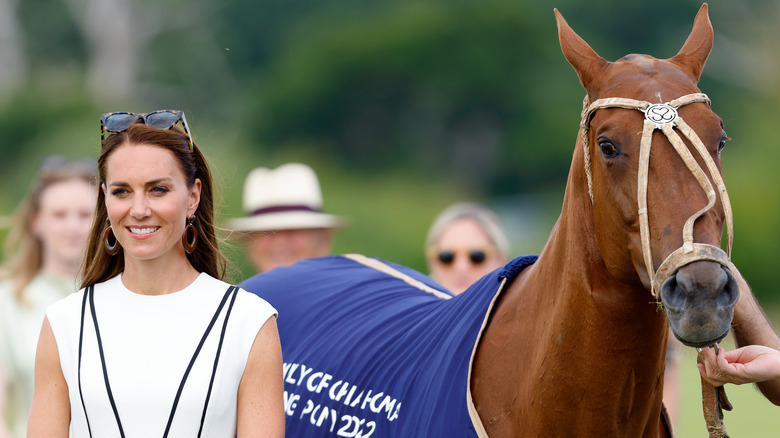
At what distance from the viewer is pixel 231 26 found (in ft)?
144

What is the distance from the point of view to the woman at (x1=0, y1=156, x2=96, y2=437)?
481 cm

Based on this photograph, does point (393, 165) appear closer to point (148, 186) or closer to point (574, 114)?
point (574, 114)

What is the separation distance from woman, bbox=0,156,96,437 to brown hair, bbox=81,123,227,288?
1867 millimetres

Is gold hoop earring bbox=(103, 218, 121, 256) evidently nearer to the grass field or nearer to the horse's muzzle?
the horse's muzzle

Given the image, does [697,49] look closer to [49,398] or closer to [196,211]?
[196,211]

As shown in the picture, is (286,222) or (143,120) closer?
(143,120)

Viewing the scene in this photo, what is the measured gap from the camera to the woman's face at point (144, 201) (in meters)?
2.71

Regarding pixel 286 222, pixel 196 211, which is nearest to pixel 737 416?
pixel 286 222

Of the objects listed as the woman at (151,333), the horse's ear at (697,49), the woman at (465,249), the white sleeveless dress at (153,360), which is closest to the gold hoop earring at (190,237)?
the woman at (151,333)

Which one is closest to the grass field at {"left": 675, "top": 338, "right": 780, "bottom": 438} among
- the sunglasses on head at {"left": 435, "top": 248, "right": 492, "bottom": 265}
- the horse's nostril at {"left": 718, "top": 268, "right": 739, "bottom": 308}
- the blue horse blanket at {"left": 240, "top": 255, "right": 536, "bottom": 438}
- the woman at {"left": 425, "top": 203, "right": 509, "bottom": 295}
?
the woman at {"left": 425, "top": 203, "right": 509, "bottom": 295}

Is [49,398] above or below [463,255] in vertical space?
below

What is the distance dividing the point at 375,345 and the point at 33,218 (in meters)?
2.11

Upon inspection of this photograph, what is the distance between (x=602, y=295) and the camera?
3.04 meters

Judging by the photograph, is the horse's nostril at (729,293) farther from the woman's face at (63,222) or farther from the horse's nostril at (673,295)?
the woman's face at (63,222)
